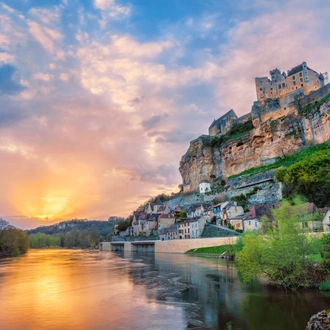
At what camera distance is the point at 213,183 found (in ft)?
253

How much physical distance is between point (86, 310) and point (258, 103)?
69.0 m

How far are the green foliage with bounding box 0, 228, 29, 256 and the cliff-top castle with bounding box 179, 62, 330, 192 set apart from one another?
46812 mm

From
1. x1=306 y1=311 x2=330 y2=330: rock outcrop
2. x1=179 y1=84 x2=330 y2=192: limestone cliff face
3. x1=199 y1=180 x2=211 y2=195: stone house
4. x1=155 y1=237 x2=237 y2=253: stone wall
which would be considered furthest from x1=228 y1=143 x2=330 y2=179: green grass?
x1=306 y1=311 x2=330 y2=330: rock outcrop

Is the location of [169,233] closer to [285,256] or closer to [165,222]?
[165,222]

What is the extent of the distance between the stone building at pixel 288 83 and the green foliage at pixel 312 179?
2861 cm

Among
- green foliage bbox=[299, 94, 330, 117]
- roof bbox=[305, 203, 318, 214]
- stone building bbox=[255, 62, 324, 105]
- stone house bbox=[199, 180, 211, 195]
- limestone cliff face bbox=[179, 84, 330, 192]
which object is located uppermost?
stone building bbox=[255, 62, 324, 105]

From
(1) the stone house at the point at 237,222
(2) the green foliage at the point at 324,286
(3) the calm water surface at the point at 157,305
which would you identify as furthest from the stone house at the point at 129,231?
(2) the green foliage at the point at 324,286

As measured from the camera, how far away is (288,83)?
73875 mm

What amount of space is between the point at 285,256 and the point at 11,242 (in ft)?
202

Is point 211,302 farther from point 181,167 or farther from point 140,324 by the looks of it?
point 181,167

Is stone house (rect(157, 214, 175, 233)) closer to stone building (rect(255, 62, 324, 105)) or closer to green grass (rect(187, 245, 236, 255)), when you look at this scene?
green grass (rect(187, 245, 236, 255))

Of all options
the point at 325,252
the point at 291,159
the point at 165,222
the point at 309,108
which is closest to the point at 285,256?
the point at 325,252

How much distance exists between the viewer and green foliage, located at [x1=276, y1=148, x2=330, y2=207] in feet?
134

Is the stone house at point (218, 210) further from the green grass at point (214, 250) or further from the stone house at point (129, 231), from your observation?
the stone house at point (129, 231)
